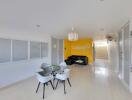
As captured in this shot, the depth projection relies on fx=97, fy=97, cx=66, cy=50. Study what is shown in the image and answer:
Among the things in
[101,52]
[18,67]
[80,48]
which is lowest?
[18,67]

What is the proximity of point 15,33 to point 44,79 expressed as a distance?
2.49 metres

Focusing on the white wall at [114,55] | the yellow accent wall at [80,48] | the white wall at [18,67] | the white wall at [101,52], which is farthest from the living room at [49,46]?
the white wall at [101,52]

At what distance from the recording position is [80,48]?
360 inches

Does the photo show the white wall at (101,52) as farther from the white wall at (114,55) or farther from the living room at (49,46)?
the living room at (49,46)

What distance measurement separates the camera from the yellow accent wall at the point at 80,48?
8711mm

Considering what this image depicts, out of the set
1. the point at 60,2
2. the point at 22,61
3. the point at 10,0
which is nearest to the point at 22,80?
the point at 22,61

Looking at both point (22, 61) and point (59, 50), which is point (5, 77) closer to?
point (22, 61)

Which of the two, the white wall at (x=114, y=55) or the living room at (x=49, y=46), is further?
the white wall at (x=114, y=55)

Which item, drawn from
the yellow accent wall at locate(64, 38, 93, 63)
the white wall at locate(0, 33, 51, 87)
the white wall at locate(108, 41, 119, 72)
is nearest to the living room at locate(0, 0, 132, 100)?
the white wall at locate(0, 33, 51, 87)

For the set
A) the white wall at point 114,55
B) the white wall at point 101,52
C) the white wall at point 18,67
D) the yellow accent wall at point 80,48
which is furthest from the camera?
the white wall at point 101,52

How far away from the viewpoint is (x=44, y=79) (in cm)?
294

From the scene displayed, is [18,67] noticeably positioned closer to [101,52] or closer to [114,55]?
[114,55]

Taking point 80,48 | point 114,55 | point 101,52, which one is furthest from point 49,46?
point 101,52

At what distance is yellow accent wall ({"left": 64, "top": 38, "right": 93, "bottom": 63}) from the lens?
871 centimetres
